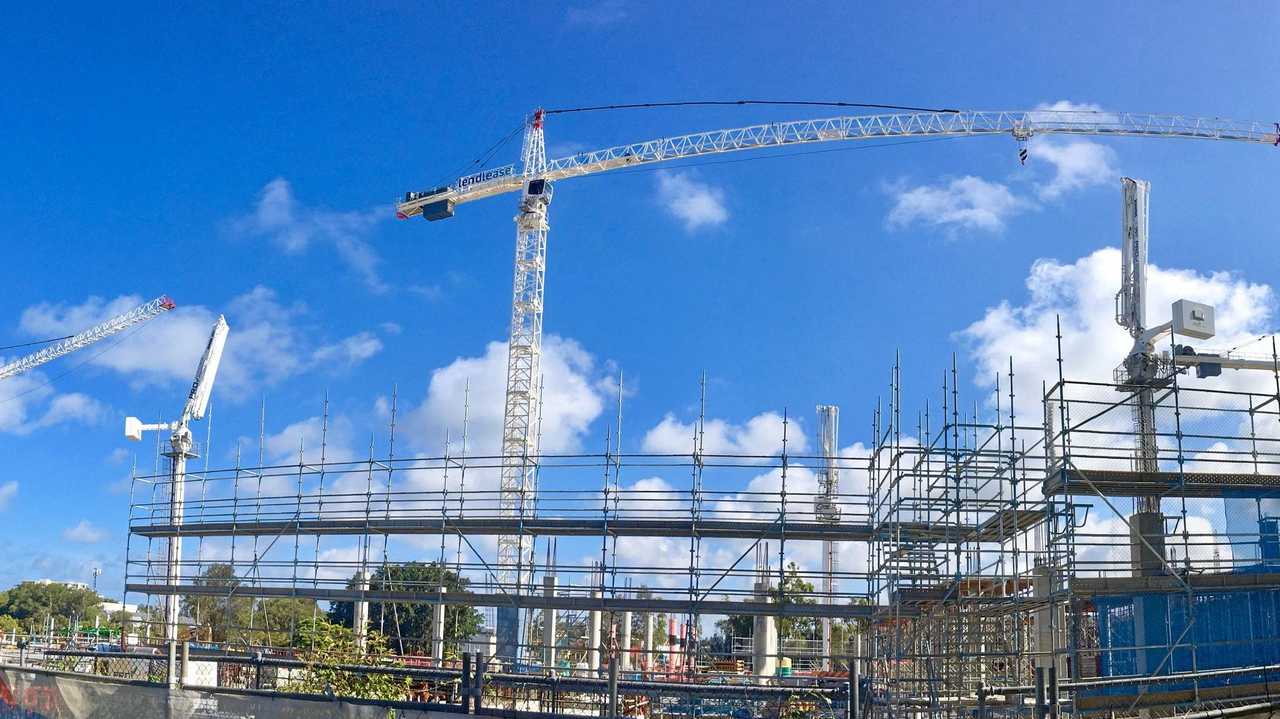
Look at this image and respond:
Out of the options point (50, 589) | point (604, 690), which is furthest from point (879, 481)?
point (50, 589)

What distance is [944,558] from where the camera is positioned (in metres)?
18.7

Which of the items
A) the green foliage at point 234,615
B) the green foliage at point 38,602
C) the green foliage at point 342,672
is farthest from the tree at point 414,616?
the green foliage at point 38,602

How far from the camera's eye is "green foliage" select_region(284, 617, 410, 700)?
1602 centimetres

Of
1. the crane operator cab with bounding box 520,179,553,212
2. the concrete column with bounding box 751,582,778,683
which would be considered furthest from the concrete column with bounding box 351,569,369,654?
the crane operator cab with bounding box 520,179,553,212

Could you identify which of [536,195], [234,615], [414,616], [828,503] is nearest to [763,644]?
[828,503]

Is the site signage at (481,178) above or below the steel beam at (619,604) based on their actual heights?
above

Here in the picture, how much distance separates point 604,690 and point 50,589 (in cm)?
9414

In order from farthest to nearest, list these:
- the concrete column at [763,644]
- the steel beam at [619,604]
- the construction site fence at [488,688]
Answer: the concrete column at [763,644]
the steel beam at [619,604]
the construction site fence at [488,688]

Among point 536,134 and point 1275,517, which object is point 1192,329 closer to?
point 1275,517

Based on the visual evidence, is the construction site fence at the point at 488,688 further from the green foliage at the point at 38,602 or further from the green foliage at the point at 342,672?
the green foliage at the point at 38,602

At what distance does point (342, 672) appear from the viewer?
16.1 meters

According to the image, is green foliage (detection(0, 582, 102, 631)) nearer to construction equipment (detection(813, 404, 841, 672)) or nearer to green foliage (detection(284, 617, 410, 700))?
construction equipment (detection(813, 404, 841, 672))

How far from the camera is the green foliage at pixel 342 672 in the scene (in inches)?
631

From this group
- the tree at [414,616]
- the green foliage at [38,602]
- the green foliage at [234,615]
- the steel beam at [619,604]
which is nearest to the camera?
the steel beam at [619,604]
